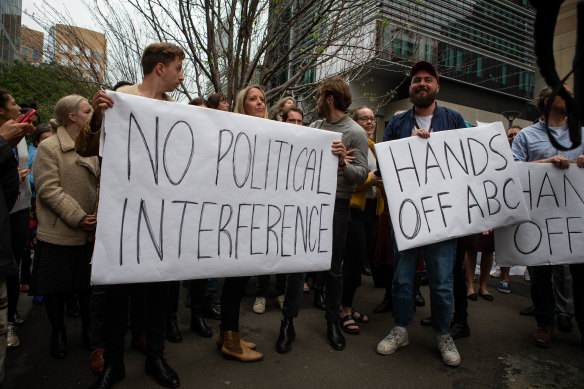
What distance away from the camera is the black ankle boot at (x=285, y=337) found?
2.66m

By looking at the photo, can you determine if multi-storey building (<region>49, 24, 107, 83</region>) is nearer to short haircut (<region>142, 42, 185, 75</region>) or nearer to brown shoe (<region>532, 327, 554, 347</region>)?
short haircut (<region>142, 42, 185, 75</region>)

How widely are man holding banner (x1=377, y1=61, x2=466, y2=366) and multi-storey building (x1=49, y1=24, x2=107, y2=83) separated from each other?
270 inches

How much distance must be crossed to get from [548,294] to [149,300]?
3.00 m

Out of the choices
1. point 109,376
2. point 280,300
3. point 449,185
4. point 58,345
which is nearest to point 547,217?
point 449,185

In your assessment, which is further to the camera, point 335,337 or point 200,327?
point 200,327

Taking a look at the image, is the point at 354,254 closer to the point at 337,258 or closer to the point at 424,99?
the point at 337,258

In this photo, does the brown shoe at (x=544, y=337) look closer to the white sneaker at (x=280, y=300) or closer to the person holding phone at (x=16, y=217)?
the white sneaker at (x=280, y=300)

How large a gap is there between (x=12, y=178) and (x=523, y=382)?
3.25 m

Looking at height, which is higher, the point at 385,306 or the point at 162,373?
the point at 385,306

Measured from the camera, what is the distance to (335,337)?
9.12 feet

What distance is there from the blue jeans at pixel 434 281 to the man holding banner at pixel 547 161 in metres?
0.92

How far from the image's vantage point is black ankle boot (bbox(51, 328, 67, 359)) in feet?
8.09

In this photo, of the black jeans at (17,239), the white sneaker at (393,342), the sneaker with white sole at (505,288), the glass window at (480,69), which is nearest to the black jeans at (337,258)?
the white sneaker at (393,342)

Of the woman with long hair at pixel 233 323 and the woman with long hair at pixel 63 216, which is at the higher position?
the woman with long hair at pixel 63 216
